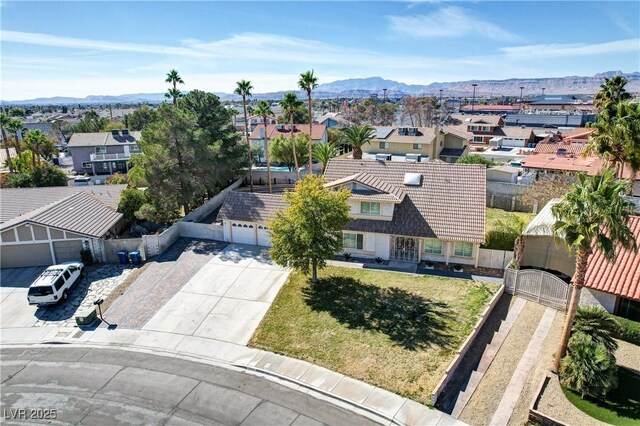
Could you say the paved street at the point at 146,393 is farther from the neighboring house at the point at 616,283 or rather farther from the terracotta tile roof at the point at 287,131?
the terracotta tile roof at the point at 287,131

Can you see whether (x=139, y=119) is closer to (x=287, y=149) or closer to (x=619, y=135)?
(x=287, y=149)

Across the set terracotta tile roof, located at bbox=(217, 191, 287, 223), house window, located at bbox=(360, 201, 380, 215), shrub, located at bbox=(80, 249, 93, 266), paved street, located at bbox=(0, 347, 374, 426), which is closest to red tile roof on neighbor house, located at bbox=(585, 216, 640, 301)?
house window, located at bbox=(360, 201, 380, 215)

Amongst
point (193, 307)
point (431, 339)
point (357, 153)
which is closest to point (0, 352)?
point (193, 307)

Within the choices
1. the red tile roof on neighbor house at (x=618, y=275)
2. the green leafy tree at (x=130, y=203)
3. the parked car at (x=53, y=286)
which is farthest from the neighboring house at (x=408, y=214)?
the parked car at (x=53, y=286)

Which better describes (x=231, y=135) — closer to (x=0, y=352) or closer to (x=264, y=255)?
(x=264, y=255)

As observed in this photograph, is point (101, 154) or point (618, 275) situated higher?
point (101, 154)

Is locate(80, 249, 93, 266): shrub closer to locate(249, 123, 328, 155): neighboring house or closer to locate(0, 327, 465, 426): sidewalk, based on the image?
→ locate(0, 327, 465, 426): sidewalk

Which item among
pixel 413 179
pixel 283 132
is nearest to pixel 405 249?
pixel 413 179

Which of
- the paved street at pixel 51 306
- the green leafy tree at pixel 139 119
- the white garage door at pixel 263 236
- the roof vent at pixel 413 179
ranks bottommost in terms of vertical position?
the paved street at pixel 51 306
